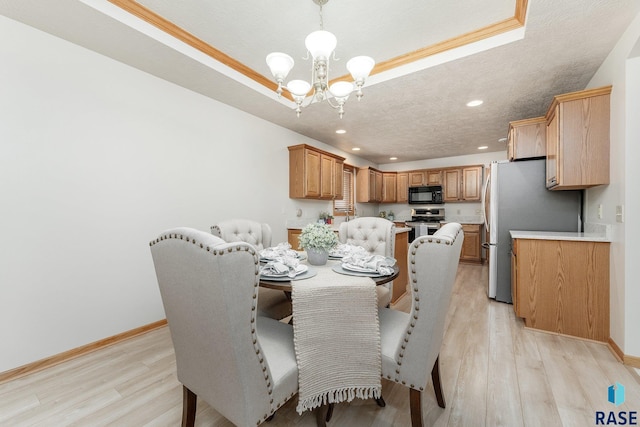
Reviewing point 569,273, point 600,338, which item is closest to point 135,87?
point 569,273

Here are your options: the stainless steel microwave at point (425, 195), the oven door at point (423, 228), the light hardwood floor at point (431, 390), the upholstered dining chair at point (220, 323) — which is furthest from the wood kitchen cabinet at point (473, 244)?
the upholstered dining chair at point (220, 323)

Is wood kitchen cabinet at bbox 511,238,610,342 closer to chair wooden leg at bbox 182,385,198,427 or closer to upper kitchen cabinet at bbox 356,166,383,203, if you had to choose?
chair wooden leg at bbox 182,385,198,427

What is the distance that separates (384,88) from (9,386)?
3.80 meters

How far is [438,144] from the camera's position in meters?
5.16

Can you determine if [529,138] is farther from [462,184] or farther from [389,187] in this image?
[389,187]

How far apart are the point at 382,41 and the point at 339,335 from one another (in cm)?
231

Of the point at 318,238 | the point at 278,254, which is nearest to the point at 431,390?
the point at 318,238

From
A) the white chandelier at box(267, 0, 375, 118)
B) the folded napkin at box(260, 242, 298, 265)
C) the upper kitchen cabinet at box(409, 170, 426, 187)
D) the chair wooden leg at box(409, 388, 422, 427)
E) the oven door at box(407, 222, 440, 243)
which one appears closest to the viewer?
the chair wooden leg at box(409, 388, 422, 427)

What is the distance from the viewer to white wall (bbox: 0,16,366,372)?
1.84 metres

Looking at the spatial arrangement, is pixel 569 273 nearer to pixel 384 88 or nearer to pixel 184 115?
pixel 384 88

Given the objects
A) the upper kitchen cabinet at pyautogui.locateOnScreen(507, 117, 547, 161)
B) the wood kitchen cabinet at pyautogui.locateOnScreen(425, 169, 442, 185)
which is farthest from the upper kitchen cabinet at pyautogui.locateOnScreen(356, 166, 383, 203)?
the upper kitchen cabinet at pyautogui.locateOnScreen(507, 117, 547, 161)

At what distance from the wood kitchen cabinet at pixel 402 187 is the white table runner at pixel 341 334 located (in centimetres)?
582

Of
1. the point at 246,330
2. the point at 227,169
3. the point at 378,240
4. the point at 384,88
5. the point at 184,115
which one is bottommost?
the point at 246,330

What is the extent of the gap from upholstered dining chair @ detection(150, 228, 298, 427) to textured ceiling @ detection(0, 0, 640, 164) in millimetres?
1843
